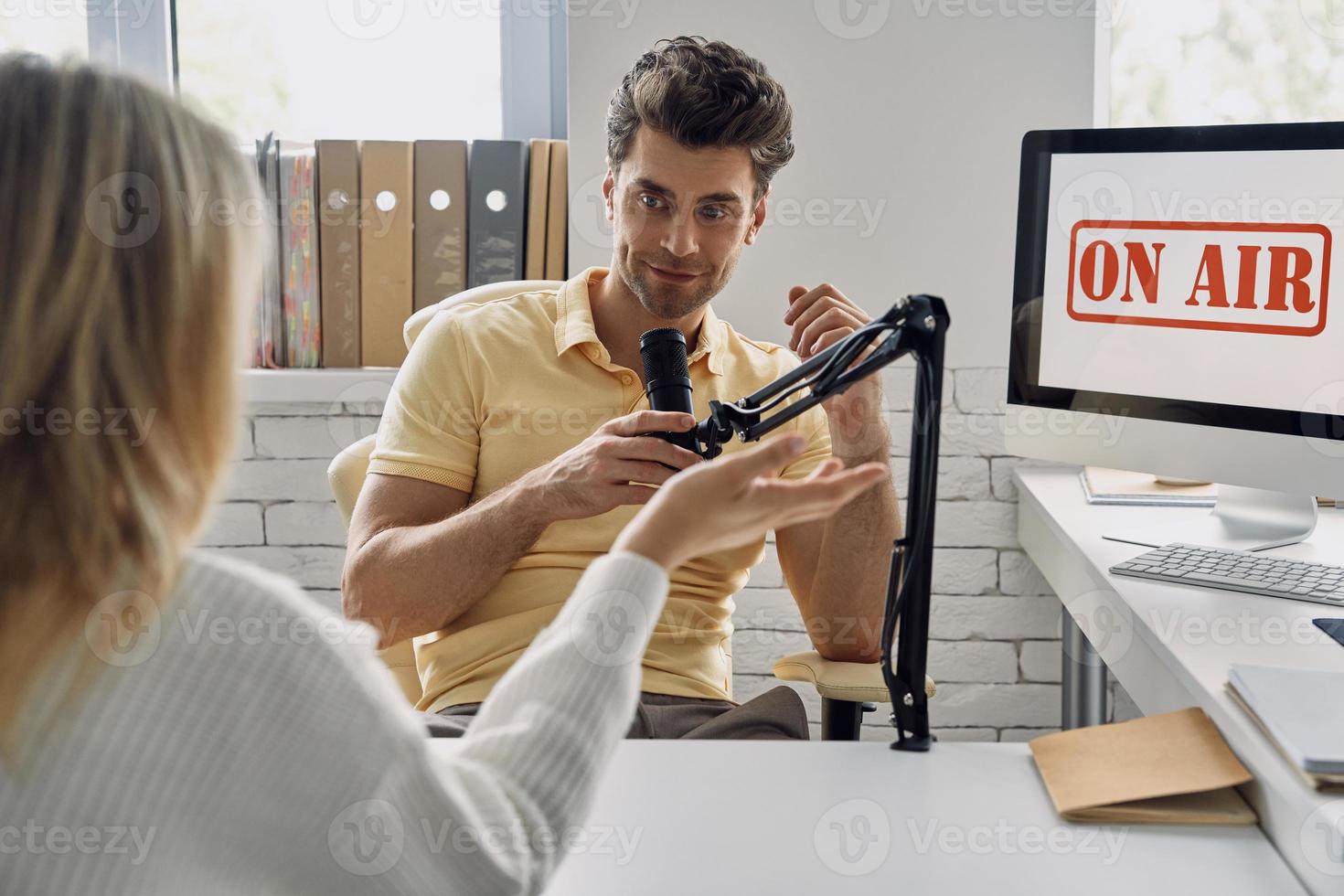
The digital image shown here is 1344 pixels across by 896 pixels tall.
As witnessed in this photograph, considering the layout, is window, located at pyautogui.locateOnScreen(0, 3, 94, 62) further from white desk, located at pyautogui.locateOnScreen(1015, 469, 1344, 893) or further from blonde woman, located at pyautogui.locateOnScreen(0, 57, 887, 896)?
white desk, located at pyautogui.locateOnScreen(1015, 469, 1344, 893)

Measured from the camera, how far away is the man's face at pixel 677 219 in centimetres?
156

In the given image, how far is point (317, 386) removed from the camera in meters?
2.04

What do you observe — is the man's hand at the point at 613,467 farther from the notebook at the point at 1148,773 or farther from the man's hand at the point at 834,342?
the notebook at the point at 1148,773

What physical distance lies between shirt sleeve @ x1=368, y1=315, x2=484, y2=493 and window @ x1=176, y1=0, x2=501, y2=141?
2.73 ft

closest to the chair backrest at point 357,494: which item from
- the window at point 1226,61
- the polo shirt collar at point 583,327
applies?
the polo shirt collar at point 583,327

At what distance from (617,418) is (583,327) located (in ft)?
0.76

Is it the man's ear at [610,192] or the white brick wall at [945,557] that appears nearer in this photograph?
the man's ear at [610,192]

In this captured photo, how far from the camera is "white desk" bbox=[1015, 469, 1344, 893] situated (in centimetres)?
84

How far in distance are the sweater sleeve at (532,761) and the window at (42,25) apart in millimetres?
1904

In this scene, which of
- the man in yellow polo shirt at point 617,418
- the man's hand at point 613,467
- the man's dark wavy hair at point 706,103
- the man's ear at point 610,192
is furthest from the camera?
the man's ear at point 610,192

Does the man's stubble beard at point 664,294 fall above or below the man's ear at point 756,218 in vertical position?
below

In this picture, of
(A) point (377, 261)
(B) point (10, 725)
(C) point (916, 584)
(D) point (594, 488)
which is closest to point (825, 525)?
(D) point (594, 488)

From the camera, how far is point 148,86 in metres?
0.66

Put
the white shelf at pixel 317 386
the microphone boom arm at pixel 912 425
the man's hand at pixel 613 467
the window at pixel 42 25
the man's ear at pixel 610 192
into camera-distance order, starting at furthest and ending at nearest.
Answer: the window at pixel 42 25
the white shelf at pixel 317 386
the man's ear at pixel 610 192
the man's hand at pixel 613 467
the microphone boom arm at pixel 912 425
